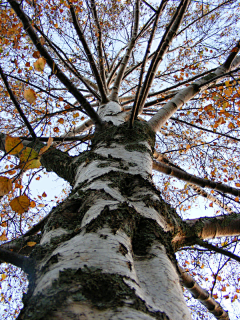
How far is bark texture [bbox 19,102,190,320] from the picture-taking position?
630mm

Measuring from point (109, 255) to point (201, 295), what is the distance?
1.98 meters

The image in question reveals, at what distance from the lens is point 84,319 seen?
0.57m

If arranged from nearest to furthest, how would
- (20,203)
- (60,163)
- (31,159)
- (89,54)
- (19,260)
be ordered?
(19,260), (20,203), (31,159), (60,163), (89,54)

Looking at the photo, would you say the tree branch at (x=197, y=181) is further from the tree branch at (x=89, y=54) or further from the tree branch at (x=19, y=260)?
the tree branch at (x=19, y=260)

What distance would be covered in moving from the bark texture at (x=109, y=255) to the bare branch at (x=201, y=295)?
3.05ft

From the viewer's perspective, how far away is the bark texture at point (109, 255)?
63 centimetres

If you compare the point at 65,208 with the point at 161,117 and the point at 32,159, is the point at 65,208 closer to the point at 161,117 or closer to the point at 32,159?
the point at 32,159

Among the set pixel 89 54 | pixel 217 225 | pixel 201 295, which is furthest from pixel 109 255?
pixel 89 54

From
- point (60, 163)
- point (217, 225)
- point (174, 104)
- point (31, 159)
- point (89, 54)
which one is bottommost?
point (31, 159)

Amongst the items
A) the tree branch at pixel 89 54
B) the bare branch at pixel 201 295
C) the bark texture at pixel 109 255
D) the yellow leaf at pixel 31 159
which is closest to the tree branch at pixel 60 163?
the bark texture at pixel 109 255

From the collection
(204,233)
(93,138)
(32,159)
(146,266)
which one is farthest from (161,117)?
(146,266)

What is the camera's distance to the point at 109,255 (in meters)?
0.79

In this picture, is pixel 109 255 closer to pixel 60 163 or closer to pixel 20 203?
pixel 20 203

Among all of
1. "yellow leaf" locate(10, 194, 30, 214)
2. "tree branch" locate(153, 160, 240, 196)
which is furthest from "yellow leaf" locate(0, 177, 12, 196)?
"tree branch" locate(153, 160, 240, 196)
